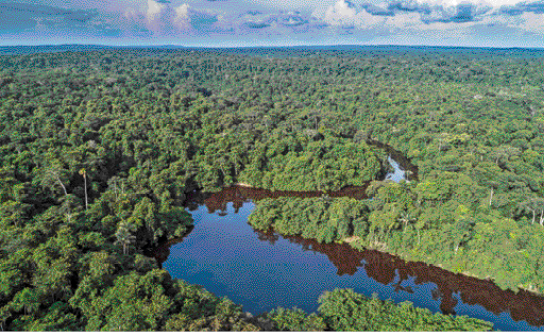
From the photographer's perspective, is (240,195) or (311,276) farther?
(240,195)

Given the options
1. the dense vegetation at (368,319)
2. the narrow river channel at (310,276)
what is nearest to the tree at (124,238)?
the narrow river channel at (310,276)

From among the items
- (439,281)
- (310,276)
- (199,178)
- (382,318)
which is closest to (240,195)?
(199,178)

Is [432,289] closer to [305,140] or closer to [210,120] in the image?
[305,140]

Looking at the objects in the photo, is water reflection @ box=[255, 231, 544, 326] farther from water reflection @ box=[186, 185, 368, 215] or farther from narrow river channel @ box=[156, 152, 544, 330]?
water reflection @ box=[186, 185, 368, 215]

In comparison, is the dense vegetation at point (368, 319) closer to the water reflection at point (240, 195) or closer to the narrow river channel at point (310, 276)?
the narrow river channel at point (310, 276)

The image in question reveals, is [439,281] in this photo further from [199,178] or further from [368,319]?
[199,178]

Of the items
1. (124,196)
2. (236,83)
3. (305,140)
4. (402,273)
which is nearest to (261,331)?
(402,273)
